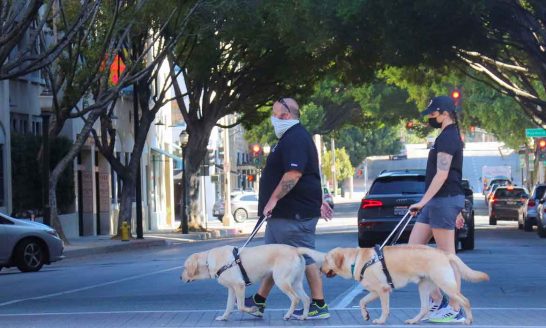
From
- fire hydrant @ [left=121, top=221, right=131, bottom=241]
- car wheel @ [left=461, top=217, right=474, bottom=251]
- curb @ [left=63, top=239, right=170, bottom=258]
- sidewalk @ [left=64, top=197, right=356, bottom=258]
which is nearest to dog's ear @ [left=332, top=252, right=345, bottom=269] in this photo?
car wheel @ [left=461, top=217, right=474, bottom=251]

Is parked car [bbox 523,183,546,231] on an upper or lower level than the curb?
upper

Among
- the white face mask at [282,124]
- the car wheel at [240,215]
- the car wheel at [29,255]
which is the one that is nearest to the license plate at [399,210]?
the car wheel at [29,255]

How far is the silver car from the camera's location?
75.7ft

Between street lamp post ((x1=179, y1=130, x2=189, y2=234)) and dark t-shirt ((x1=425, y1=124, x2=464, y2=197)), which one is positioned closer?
dark t-shirt ((x1=425, y1=124, x2=464, y2=197))

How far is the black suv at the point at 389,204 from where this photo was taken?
2383 cm

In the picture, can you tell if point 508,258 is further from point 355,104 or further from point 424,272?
point 355,104

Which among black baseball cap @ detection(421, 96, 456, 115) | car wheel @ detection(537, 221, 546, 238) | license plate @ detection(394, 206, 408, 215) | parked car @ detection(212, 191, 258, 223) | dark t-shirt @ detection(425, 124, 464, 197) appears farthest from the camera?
parked car @ detection(212, 191, 258, 223)

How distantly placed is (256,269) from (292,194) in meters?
0.80

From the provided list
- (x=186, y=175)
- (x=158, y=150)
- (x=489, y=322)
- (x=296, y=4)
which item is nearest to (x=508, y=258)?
(x=489, y=322)

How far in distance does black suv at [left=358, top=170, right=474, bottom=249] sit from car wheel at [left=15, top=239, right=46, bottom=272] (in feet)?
21.3

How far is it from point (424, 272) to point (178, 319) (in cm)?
278

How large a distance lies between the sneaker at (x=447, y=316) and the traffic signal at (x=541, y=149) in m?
50.1

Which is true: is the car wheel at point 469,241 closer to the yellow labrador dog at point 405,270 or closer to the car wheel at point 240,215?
the yellow labrador dog at point 405,270

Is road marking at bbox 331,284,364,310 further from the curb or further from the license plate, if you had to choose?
the curb
